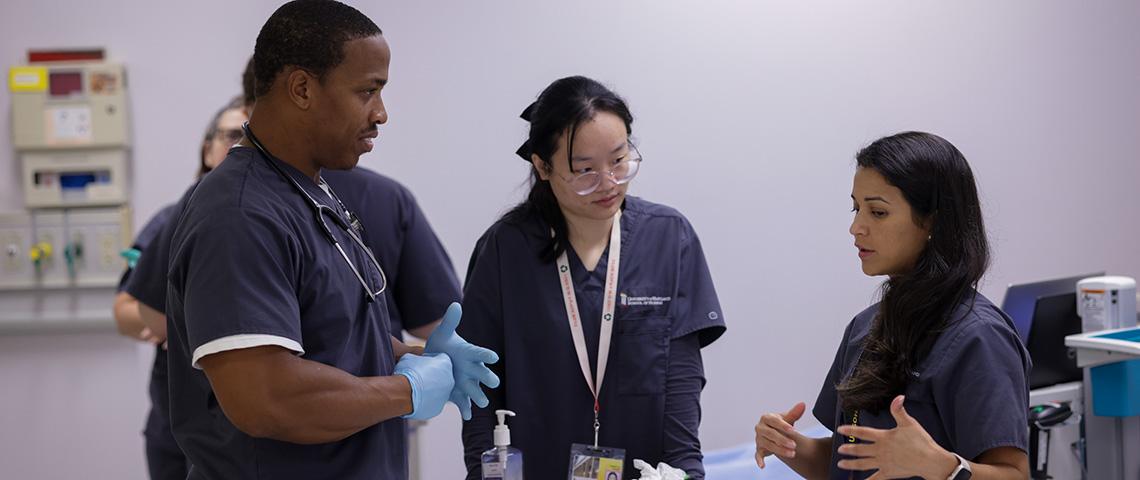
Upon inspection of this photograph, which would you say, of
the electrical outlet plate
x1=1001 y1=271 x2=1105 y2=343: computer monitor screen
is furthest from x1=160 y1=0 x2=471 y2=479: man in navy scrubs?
the electrical outlet plate

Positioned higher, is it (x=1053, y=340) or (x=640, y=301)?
(x=640, y=301)

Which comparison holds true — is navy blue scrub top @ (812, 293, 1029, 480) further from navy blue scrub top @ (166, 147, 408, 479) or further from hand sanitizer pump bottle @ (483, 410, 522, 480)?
navy blue scrub top @ (166, 147, 408, 479)

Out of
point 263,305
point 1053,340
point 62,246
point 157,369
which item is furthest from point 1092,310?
point 62,246

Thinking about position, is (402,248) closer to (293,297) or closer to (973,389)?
(293,297)

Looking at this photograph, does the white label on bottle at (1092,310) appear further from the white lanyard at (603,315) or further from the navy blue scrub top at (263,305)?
the navy blue scrub top at (263,305)

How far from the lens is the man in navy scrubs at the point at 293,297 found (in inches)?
42.8

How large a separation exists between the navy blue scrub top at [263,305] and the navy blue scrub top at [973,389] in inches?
33.4

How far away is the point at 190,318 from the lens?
1.10 m

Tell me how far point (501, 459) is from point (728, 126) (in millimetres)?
2216

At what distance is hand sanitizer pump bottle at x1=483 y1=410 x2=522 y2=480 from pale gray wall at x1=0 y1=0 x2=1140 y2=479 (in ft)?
6.04

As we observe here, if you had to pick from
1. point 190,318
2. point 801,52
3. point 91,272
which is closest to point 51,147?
point 91,272

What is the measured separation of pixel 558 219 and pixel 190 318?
996 millimetres

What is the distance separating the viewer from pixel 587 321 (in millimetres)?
1895

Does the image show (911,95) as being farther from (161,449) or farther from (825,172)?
(161,449)
